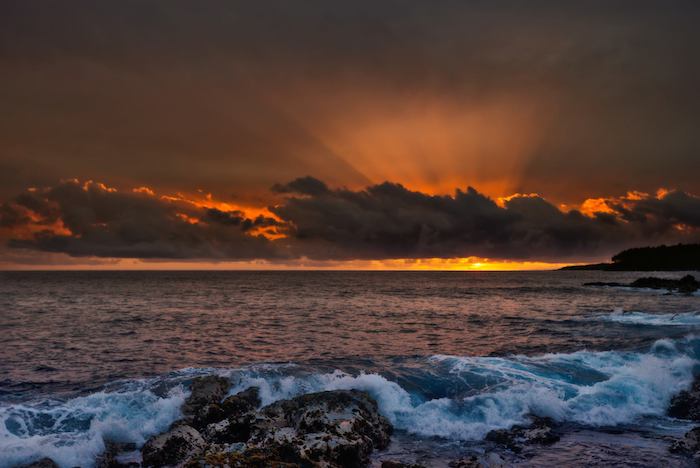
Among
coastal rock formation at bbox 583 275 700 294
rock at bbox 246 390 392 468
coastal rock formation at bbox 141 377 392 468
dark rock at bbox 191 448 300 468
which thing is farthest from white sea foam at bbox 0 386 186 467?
coastal rock formation at bbox 583 275 700 294

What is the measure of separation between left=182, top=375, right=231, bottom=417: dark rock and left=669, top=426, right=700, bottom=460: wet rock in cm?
1509

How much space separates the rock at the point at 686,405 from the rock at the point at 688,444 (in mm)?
4220

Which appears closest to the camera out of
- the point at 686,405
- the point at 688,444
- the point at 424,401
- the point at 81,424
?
the point at 688,444

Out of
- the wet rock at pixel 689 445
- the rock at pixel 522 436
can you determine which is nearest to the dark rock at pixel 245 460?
the rock at pixel 522 436

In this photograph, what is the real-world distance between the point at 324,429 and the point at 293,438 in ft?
3.54

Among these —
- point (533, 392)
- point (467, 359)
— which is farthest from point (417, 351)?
point (533, 392)

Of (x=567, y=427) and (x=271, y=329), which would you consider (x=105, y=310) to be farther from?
(x=567, y=427)

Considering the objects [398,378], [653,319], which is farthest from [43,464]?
[653,319]

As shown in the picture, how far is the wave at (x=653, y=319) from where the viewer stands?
4456 cm

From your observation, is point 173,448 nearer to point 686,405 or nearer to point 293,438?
point 293,438

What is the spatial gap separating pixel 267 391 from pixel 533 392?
10.4 meters

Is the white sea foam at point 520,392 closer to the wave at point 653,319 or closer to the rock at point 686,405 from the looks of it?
the rock at point 686,405

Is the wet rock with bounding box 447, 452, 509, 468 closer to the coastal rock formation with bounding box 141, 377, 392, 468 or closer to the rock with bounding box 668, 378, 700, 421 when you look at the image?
the coastal rock formation with bounding box 141, 377, 392, 468

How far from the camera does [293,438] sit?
1314 cm
